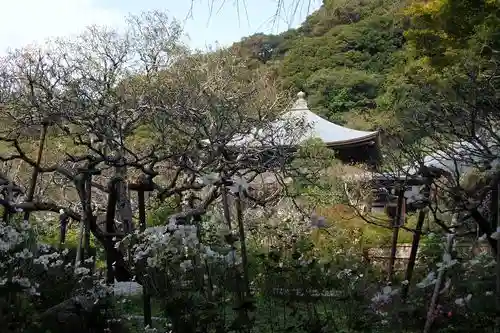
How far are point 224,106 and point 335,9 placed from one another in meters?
6.78

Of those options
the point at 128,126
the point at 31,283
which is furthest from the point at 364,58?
the point at 31,283

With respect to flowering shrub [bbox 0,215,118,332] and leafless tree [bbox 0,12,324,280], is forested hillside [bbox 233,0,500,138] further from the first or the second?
flowering shrub [bbox 0,215,118,332]

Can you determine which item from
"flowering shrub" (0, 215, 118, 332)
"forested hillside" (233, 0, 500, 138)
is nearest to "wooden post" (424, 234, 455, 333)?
"flowering shrub" (0, 215, 118, 332)

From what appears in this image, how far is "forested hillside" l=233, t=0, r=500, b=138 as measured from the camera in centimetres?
1319

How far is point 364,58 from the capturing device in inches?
974

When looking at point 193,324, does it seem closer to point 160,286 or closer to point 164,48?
point 160,286

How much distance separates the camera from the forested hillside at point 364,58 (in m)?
13.2

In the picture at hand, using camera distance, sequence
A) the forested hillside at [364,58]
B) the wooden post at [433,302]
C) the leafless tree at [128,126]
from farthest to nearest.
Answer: the forested hillside at [364,58] → the leafless tree at [128,126] → the wooden post at [433,302]

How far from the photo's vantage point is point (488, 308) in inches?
90.4

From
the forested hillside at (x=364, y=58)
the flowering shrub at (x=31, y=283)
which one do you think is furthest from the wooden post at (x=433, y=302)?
the forested hillside at (x=364, y=58)

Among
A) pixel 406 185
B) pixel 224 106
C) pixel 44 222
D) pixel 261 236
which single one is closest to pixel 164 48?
pixel 224 106

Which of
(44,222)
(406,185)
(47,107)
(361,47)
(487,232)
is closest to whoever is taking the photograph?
(487,232)

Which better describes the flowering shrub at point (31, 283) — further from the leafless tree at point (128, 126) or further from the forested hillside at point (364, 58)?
the forested hillside at point (364, 58)

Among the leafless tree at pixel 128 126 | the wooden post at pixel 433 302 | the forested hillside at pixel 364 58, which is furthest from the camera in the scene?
the forested hillside at pixel 364 58
